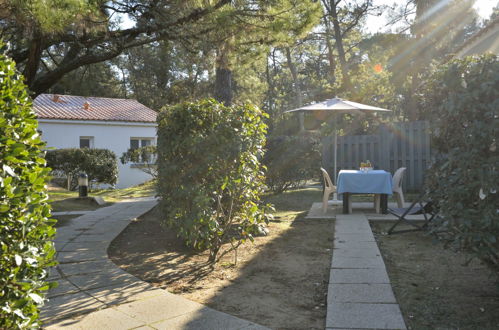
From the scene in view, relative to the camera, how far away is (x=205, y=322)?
289 cm

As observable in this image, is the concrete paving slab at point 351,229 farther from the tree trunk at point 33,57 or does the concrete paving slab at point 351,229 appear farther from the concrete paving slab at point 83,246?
the tree trunk at point 33,57

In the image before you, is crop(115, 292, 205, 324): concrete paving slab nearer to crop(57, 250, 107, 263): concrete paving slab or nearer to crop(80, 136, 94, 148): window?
crop(57, 250, 107, 263): concrete paving slab

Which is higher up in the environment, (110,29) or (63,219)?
(110,29)

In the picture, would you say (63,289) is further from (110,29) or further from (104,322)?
(110,29)

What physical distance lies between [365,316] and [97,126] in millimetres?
19950

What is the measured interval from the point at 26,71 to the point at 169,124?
Answer: 324cm

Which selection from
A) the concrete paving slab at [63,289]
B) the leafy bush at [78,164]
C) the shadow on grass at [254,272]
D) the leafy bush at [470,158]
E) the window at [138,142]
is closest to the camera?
the leafy bush at [470,158]

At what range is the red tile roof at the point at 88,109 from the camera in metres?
20.0

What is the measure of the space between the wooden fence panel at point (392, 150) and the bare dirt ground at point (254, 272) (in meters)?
5.58

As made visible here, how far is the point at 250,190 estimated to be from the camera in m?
4.80

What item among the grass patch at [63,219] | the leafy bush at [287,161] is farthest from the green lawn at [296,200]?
the grass patch at [63,219]

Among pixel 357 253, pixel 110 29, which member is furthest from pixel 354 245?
pixel 110 29

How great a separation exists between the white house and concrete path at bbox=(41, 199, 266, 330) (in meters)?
16.3

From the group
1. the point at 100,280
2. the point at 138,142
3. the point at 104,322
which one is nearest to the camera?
the point at 104,322
